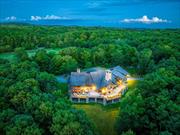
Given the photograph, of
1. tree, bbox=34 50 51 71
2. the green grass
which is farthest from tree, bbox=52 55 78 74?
the green grass

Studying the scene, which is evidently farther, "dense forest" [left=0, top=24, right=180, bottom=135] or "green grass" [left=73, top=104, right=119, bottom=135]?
"green grass" [left=73, top=104, right=119, bottom=135]

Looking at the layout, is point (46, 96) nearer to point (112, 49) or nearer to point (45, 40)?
point (112, 49)

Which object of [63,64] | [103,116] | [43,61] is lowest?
[103,116]

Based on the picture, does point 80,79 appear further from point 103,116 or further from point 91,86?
point 103,116

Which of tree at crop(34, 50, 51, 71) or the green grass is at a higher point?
tree at crop(34, 50, 51, 71)

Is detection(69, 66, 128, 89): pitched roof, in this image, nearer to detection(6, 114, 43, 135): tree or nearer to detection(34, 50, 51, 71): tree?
detection(34, 50, 51, 71): tree

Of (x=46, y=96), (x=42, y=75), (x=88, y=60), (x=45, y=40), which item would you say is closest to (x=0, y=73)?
(x=42, y=75)

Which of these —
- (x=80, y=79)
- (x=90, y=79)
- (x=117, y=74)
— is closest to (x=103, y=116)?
(x=90, y=79)

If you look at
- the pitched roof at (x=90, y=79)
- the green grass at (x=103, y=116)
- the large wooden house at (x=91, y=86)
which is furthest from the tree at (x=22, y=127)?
the pitched roof at (x=90, y=79)

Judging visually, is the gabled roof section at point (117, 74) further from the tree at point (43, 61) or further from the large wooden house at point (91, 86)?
the tree at point (43, 61)
